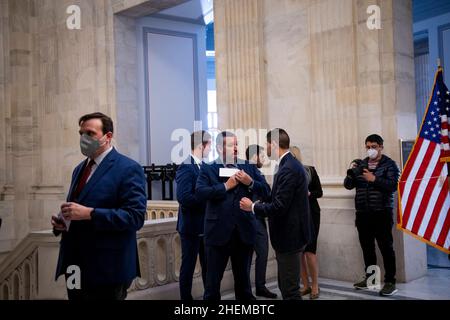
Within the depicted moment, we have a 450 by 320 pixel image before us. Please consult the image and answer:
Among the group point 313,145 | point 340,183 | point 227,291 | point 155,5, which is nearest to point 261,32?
point 313,145

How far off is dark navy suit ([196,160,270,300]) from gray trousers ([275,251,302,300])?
360mm

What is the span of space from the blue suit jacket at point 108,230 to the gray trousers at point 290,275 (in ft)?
4.62

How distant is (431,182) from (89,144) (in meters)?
3.76

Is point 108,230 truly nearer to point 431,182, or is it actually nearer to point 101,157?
point 101,157

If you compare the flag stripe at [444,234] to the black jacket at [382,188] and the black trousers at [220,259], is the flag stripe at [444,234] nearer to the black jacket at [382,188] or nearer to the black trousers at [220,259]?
the black jacket at [382,188]

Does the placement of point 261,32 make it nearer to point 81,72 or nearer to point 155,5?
point 155,5

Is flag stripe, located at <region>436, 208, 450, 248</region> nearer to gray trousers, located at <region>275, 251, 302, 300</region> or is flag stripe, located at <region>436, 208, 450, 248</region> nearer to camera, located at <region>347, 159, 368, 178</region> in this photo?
camera, located at <region>347, 159, 368, 178</region>

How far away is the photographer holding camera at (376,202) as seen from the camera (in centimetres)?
568

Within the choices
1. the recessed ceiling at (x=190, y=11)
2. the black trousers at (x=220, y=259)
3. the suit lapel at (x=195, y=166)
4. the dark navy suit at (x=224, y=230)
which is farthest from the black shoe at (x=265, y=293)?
the recessed ceiling at (x=190, y=11)

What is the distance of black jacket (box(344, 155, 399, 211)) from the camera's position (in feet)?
18.5

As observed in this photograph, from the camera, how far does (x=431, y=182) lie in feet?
17.2

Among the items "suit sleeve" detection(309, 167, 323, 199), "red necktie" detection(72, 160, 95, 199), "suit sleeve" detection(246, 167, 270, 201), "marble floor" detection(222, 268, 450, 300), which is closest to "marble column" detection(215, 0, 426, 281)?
"marble floor" detection(222, 268, 450, 300)

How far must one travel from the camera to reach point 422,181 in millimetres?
5254

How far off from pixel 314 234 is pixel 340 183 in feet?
4.64
